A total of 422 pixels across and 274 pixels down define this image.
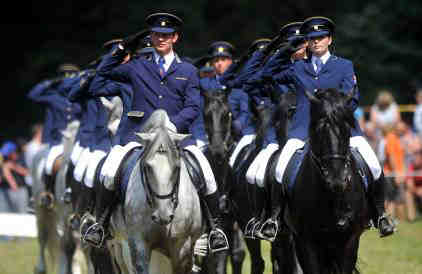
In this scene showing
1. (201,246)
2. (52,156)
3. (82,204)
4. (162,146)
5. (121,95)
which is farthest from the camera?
(52,156)

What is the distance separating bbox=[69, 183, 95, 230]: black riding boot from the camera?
39.8 ft

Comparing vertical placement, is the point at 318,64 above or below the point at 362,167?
above

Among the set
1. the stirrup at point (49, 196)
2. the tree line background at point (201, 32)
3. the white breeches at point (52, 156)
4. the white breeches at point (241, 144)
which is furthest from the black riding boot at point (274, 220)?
the tree line background at point (201, 32)

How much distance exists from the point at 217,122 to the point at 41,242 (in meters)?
4.73

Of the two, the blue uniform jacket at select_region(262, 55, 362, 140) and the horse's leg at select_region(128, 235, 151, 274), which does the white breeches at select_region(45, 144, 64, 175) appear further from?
the horse's leg at select_region(128, 235, 151, 274)

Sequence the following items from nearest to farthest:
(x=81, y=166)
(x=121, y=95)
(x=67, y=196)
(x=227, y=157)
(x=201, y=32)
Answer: (x=121, y=95) → (x=227, y=157) → (x=81, y=166) → (x=67, y=196) → (x=201, y=32)

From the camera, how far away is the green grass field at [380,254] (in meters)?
15.0

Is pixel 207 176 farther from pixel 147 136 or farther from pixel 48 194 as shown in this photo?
pixel 48 194

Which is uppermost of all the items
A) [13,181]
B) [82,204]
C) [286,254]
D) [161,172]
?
[161,172]

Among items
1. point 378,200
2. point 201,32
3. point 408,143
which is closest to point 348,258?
point 378,200

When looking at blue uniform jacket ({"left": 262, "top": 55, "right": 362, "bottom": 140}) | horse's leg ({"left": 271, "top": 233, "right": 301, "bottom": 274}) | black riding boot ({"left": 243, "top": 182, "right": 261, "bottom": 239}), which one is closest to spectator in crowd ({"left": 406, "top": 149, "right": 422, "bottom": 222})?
black riding boot ({"left": 243, "top": 182, "right": 261, "bottom": 239})

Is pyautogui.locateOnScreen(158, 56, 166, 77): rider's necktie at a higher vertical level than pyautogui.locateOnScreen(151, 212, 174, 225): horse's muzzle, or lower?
higher

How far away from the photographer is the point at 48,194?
55.3 ft

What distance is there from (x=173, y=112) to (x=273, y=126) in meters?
2.18
